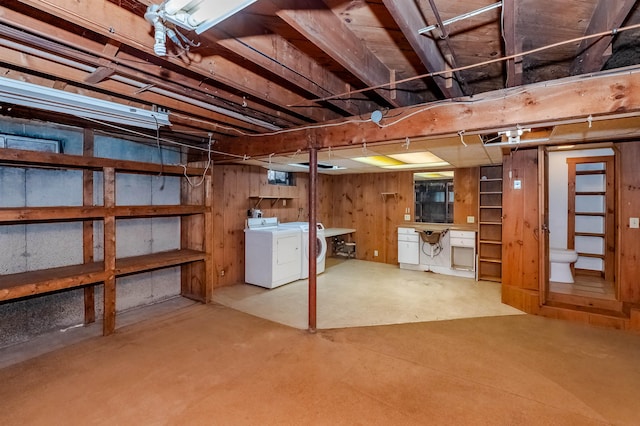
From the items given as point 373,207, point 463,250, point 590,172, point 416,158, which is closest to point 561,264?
point 463,250

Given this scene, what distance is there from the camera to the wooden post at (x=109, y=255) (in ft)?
10.3

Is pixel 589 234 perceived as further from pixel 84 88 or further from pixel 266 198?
pixel 84 88

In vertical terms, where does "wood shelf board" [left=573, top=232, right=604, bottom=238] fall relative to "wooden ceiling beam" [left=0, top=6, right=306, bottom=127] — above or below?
below

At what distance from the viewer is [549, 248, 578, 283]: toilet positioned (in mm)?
4359

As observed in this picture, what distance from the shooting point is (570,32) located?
1.81 metres

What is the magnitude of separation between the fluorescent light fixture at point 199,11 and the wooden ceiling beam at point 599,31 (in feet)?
5.57

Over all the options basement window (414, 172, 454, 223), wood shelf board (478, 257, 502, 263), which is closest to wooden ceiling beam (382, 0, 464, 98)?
wood shelf board (478, 257, 502, 263)

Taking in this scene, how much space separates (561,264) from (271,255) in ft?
14.2

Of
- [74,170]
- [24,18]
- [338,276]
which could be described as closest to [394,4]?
[24,18]

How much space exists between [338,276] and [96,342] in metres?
3.63

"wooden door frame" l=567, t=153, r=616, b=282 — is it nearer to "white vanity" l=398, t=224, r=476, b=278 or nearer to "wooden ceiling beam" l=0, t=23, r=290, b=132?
"white vanity" l=398, t=224, r=476, b=278

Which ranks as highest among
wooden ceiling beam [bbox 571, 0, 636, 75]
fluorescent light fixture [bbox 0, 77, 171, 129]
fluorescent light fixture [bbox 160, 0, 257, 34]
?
wooden ceiling beam [bbox 571, 0, 636, 75]

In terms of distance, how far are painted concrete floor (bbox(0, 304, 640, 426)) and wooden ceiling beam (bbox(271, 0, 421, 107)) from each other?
7.41ft

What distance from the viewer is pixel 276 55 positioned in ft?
6.32
